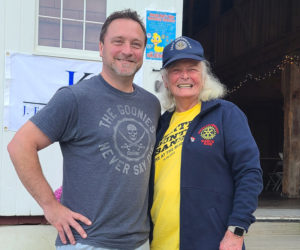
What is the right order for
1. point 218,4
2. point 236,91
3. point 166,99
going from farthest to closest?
point 236,91, point 218,4, point 166,99

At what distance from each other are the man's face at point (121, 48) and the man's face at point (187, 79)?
0.34 m

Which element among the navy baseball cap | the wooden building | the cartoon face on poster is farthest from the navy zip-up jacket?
the wooden building

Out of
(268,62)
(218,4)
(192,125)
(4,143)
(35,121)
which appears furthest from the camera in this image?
(218,4)

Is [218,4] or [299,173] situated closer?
[299,173]

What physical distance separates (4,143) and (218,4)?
8.65 m

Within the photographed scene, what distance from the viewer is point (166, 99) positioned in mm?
2387

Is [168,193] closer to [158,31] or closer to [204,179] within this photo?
[204,179]

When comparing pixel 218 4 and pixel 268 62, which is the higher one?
pixel 218 4

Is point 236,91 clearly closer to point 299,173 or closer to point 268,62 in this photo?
point 268,62

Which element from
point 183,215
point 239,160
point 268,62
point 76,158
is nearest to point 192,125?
point 239,160

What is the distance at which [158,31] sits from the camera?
12.8ft

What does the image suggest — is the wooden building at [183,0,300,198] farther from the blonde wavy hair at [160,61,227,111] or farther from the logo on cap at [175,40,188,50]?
the logo on cap at [175,40,188,50]

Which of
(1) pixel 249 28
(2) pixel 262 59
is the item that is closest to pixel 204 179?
(2) pixel 262 59

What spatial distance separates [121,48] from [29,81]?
2.02 metres
